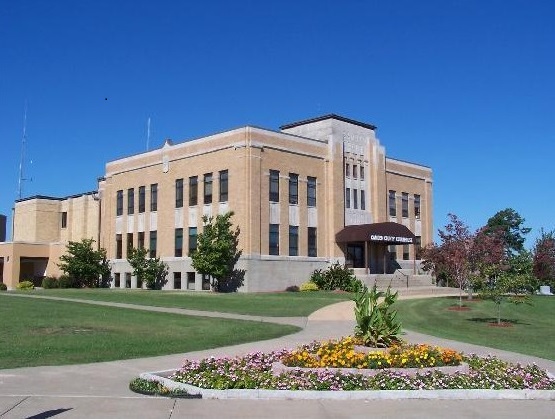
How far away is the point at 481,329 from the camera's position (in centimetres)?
2375

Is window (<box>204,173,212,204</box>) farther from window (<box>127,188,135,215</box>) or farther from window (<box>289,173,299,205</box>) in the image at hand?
window (<box>127,188,135,215</box>)

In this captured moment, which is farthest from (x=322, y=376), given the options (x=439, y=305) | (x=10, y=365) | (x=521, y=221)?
(x=521, y=221)

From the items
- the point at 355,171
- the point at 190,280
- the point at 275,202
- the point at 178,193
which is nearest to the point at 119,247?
the point at 178,193

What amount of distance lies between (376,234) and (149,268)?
56.1 ft

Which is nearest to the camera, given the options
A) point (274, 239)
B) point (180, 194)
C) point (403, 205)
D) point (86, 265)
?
point (274, 239)

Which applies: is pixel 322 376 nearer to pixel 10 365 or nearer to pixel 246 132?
pixel 10 365

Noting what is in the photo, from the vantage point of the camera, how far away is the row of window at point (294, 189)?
45.4m

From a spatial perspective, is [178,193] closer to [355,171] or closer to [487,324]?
[355,171]

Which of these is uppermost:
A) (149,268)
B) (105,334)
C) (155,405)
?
(149,268)

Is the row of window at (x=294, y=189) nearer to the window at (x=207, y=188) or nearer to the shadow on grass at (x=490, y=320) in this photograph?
the window at (x=207, y=188)

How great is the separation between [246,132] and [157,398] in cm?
3486

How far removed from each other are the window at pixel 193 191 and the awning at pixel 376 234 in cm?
1080

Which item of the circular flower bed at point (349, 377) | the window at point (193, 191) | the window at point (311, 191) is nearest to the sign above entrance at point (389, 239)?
the window at point (311, 191)

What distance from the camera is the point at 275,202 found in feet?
149
